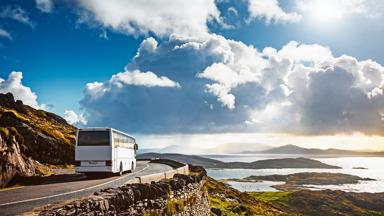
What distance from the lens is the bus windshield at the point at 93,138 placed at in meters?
30.1

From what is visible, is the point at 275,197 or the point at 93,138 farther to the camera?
the point at 275,197

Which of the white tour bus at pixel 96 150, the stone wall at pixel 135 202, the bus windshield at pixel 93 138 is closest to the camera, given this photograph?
the stone wall at pixel 135 202

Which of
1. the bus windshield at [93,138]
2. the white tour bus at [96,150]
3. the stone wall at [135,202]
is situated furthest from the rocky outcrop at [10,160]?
the stone wall at [135,202]

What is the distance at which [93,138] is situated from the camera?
30234 mm

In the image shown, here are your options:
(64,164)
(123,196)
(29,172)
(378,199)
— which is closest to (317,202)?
(378,199)

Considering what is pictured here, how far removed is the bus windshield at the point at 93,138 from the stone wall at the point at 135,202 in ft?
36.1

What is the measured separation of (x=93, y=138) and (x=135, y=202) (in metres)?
18.1

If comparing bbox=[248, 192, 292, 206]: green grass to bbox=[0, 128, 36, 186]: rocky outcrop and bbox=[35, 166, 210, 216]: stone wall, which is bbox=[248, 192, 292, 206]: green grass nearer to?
bbox=[0, 128, 36, 186]: rocky outcrop

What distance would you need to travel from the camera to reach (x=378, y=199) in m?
197

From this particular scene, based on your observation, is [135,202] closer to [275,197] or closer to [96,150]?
[96,150]

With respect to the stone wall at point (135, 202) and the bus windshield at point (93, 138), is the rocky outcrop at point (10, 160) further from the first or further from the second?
the stone wall at point (135, 202)

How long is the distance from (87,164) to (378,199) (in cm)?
20274

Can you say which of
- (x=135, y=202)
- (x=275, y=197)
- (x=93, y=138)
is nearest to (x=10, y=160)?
(x=93, y=138)

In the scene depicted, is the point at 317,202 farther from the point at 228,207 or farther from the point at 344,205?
the point at 228,207
